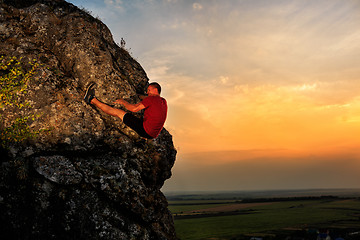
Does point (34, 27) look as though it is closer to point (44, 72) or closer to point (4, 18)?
point (4, 18)

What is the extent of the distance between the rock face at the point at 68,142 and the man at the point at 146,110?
1.34 ft

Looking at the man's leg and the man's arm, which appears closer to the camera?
the man's arm

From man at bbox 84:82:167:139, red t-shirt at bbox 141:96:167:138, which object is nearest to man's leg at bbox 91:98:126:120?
man at bbox 84:82:167:139

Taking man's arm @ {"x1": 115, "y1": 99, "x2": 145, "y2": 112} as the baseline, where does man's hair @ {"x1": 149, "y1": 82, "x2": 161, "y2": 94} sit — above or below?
above

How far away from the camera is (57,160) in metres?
10.2

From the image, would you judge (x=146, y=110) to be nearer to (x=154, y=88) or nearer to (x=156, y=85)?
(x=154, y=88)

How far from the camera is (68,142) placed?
10.7 meters

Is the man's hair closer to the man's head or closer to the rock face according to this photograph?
the man's head

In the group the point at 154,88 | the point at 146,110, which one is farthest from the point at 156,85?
the point at 146,110

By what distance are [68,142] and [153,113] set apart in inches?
146

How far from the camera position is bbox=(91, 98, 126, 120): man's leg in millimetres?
11531

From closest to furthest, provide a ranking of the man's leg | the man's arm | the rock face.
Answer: the rock face < the man's arm < the man's leg

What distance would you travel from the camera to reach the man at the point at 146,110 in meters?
11.5

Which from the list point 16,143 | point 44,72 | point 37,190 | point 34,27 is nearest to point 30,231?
point 37,190
